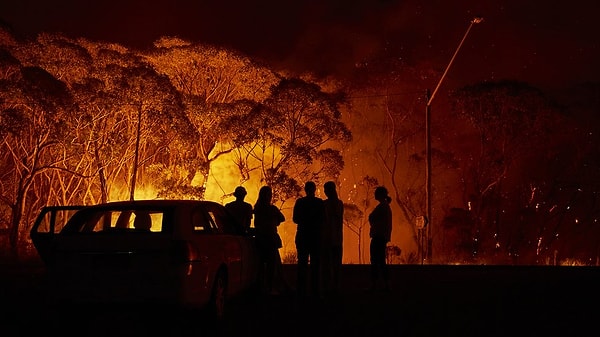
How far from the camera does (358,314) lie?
12562 millimetres

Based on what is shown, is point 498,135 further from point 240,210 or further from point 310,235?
point 310,235

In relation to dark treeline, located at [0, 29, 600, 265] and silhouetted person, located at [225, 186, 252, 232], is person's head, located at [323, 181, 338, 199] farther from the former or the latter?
dark treeline, located at [0, 29, 600, 265]

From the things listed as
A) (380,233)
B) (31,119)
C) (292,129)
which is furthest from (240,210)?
(292,129)

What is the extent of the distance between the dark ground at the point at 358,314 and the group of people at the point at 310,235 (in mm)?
367

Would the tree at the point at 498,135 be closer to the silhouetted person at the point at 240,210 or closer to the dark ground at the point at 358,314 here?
the dark ground at the point at 358,314

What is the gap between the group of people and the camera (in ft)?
46.8

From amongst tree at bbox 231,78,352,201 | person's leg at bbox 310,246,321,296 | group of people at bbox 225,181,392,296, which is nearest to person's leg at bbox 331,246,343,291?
group of people at bbox 225,181,392,296

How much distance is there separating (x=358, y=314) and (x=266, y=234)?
2441 mm

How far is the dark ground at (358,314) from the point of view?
10852mm

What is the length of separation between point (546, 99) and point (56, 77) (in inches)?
831

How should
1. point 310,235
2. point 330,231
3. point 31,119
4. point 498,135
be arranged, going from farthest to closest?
Result: point 498,135
point 31,119
point 330,231
point 310,235

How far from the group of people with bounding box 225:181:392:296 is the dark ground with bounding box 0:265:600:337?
367 mm

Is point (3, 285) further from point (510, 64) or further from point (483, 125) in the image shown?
point (510, 64)

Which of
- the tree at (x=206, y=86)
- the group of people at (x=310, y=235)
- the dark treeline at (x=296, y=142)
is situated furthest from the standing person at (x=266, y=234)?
the tree at (x=206, y=86)
